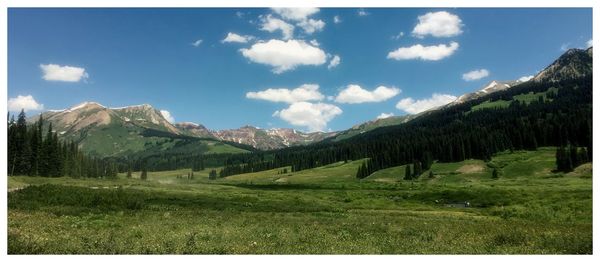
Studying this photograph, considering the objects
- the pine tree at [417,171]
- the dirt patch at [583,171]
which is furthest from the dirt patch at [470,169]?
the dirt patch at [583,171]

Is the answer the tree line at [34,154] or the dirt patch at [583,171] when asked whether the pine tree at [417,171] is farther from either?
the tree line at [34,154]

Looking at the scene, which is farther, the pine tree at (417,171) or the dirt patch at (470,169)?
the pine tree at (417,171)

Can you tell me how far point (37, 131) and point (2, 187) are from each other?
148 m

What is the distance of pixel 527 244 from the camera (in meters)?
22.7

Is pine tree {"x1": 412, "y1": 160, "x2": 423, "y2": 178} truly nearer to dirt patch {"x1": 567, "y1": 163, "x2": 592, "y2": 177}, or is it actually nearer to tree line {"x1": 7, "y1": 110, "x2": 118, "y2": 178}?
dirt patch {"x1": 567, "y1": 163, "x2": 592, "y2": 177}

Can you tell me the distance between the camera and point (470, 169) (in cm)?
15225

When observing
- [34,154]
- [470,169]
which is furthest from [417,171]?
[34,154]

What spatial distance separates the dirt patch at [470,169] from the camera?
14831 centimetres

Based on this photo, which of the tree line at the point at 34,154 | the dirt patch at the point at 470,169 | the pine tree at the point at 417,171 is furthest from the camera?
the pine tree at the point at 417,171

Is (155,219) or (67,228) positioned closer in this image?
(67,228)

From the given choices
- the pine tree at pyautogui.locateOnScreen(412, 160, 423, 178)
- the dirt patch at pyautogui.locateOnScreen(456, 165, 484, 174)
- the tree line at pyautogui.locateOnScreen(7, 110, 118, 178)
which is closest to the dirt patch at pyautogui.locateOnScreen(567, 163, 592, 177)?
the dirt patch at pyautogui.locateOnScreen(456, 165, 484, 174)

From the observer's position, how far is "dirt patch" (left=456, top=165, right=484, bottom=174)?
487ft

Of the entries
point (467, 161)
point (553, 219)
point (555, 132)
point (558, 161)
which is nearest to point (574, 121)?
point (555, 132)

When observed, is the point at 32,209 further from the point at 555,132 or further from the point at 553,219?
the point at 555,132
